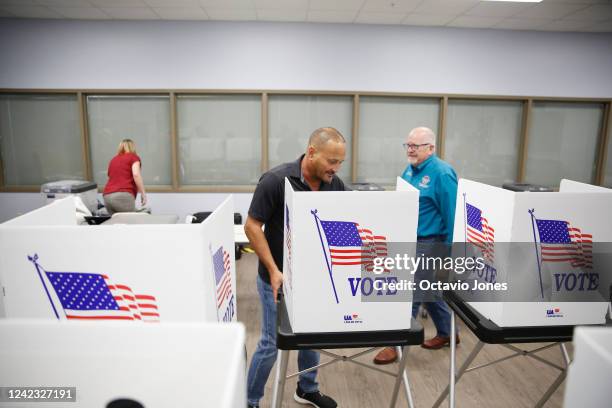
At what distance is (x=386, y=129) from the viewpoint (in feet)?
14.8

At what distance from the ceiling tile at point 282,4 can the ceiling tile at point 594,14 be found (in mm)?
2701

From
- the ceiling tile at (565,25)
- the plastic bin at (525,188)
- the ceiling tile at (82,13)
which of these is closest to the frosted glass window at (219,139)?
the ceiling tile at (82,13)

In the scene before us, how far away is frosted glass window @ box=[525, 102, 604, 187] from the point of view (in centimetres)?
457

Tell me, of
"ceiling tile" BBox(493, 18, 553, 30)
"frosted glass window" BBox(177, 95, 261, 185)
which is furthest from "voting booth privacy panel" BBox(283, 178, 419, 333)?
"ceiling tile" BBox(493, 18, 553, 30)

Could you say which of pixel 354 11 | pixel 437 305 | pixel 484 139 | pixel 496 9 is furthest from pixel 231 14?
pixel 437 305

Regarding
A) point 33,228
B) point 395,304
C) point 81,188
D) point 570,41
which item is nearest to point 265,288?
point 395,304

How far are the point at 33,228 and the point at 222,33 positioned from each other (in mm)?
3830

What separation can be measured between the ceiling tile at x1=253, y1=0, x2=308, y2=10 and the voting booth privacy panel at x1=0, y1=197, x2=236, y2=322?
323cm

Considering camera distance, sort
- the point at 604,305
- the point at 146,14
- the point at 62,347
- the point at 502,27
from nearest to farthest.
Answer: the point at 62,347, the point at 604,305, the point at 146,14, the point at 502,27

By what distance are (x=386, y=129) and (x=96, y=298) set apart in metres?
4.06

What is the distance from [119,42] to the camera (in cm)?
415

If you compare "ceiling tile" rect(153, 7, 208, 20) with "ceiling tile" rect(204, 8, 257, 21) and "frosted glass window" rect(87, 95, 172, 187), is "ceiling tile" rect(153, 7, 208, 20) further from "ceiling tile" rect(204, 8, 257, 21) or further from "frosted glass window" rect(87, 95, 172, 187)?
"frosted glass window" rect(87, 95, 172, 187)

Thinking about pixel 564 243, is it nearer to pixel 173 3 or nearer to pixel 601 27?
pixel 173 3

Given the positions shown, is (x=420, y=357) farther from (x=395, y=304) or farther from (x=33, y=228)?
(x=33, y=228)
